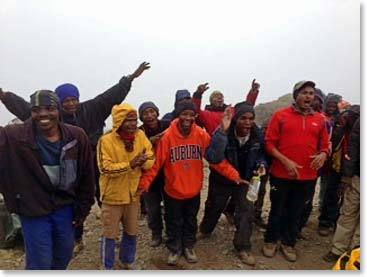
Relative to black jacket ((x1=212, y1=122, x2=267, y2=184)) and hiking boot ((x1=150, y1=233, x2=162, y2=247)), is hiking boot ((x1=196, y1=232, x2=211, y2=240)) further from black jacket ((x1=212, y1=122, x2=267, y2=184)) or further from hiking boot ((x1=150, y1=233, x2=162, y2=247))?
black jacket ((x1=212, y1=122, x2=267, y2=184))

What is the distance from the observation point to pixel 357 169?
341 cm

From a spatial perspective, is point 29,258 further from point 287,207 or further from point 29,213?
point 287,207

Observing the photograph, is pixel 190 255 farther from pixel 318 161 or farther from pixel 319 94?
pixel 319 94

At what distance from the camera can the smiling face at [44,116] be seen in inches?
97.6

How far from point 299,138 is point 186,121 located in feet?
3.23

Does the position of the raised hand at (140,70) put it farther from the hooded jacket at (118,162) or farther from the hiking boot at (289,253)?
the hiking boot at (289,253)

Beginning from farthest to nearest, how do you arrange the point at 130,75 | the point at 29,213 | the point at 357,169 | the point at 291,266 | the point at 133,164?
the point at 130,75 < the point at 291,266 < the point at 357,169 < the point at 133,164 < the point at 29,213

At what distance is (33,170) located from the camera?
A: 8.21 ft

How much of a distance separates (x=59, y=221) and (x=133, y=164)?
69 centimetres

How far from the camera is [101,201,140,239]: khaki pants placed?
3.22 meters

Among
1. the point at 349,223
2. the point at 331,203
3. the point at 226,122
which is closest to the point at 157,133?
the point at 226,122

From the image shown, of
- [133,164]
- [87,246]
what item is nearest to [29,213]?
[133,164]

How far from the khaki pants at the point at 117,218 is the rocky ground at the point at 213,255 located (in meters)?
0.47

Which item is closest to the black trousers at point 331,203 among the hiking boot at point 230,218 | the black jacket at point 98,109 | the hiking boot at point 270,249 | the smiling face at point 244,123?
the hiking boot at point 270,249
